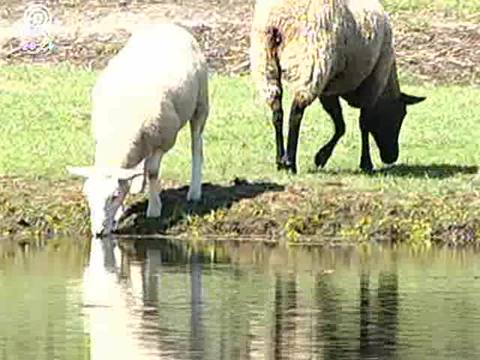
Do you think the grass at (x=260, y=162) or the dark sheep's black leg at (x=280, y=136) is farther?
the dark sheep's black leg at (x=280, y=136)

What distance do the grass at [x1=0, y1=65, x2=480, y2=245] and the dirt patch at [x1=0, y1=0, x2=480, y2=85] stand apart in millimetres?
1075

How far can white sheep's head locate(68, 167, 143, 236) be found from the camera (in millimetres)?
18094

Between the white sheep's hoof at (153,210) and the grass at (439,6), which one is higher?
the grass at (439,6)

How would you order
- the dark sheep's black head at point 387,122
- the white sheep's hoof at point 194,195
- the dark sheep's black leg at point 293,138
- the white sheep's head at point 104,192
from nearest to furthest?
the white sheep's head at point 104,192 → the white sheep's hoof at point 194,195 → the dark sheep's black leg at point 293,138 → the dark sheep's black head at point 387,122

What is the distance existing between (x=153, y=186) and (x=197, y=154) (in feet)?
3.55

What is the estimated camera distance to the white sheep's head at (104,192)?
18094mm

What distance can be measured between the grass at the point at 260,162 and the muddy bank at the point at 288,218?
14mm

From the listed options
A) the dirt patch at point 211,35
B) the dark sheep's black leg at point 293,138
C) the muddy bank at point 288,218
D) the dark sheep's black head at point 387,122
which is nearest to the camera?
the muddy bank at point 288,218

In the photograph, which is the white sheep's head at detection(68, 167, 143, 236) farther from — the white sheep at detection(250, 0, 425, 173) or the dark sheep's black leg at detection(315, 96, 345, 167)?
the dark sheep's black leg at detection(315, 96, 345, 167)

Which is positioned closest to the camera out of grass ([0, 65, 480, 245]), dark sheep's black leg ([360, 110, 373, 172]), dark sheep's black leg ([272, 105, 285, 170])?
grass ([0, 65, 480, 245])

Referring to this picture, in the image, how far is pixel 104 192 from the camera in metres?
18.1

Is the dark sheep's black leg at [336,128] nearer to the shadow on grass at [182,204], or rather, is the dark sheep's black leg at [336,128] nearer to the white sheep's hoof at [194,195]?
the shadow on grass at [182,204]

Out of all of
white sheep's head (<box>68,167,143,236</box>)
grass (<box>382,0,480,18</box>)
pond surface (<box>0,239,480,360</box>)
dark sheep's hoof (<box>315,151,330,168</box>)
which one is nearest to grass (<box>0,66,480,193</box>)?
dark sheep's hoof (<box>315,151,330,168</box>)

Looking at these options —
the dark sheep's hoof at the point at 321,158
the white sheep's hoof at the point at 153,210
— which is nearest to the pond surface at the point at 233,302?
the white sheep's hoof at the point at 153,210
